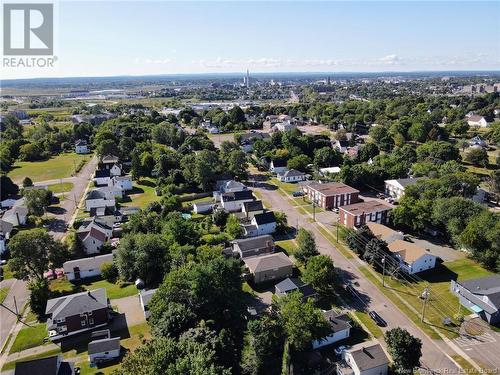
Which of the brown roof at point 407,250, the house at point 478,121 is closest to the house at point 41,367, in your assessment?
the brown roof at point 407,250

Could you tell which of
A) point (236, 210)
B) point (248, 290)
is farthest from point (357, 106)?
point (248, 290)

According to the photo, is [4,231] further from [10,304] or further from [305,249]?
[305,249]

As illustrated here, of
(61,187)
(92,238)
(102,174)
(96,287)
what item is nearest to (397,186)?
(92,238)

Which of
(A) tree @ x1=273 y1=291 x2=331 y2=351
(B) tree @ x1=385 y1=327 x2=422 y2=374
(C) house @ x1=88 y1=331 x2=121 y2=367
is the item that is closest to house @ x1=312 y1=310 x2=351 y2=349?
(A) tree @ x1=273 y1=291 x2=331 y2=351

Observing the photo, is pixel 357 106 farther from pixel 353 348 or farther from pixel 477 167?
pixel 353 348

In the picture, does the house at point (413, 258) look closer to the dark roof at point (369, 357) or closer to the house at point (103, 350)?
the dark roof at point (369, 357)

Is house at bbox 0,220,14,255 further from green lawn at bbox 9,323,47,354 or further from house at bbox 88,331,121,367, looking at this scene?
house at bbox 88,331,121,367
